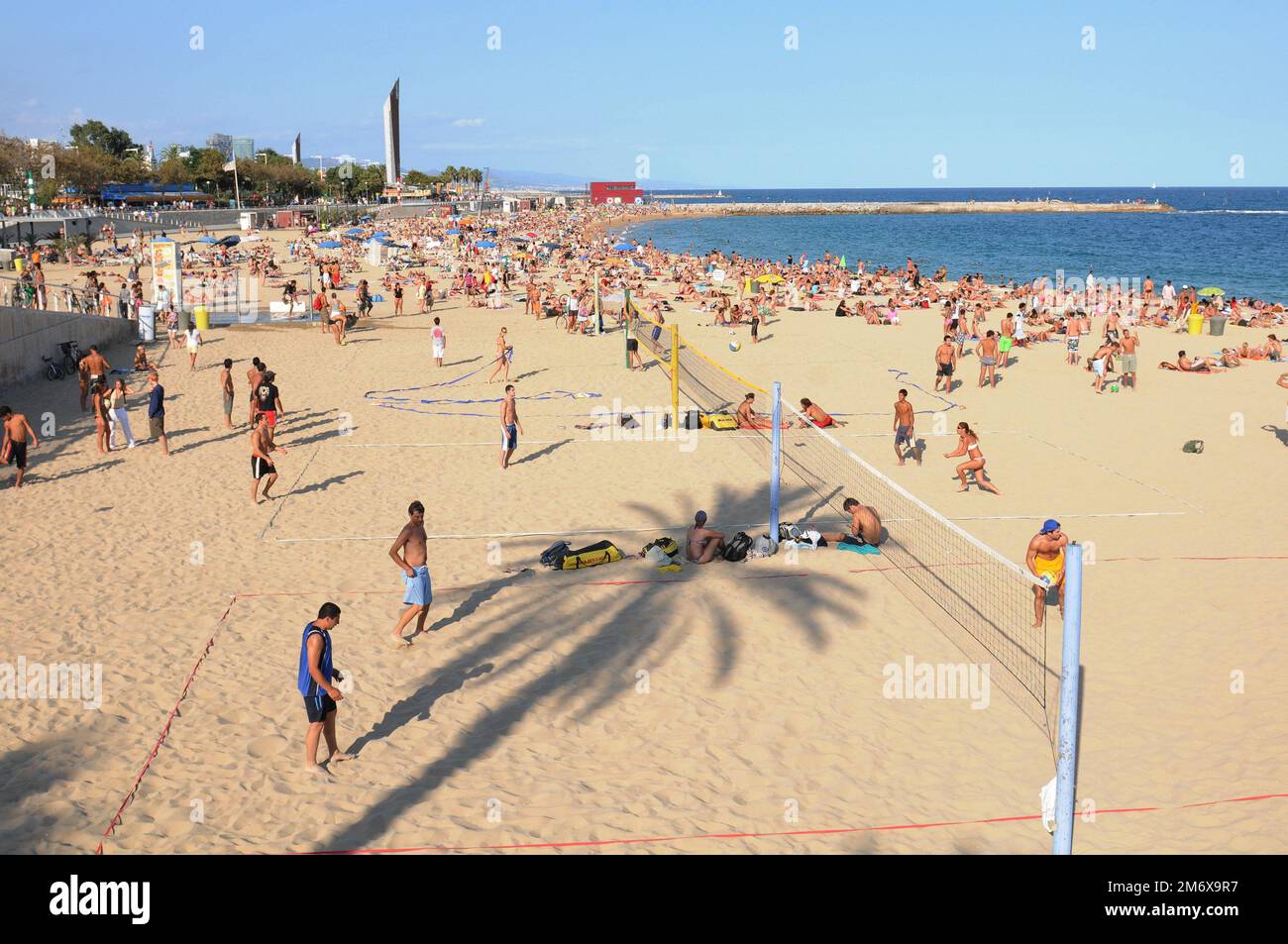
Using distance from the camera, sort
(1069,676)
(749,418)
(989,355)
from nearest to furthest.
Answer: (1069,676) → (749,418) → (989,355)

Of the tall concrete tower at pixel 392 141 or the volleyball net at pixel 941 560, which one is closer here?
the volleyball net at pixel 941 560

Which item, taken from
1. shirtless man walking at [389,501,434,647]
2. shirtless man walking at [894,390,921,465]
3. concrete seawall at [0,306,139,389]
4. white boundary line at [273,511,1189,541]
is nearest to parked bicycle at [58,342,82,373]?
concrete seawall at [0,306,139,389]

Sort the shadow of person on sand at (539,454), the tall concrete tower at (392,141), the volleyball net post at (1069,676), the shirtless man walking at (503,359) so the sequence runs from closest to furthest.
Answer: the volleyball net post at (1069,676), the shadow of person on sand at (539,454), the shirtless man walking at (503,359), the tall concrete tower at (392,141)

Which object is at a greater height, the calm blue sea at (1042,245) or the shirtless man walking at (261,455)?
the calm blue sea at (1042,245)

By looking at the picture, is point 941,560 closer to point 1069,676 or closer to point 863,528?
point 863,528

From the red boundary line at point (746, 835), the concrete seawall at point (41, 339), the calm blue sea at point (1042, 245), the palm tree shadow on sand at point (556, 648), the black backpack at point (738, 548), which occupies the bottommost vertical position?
the red boundary line at point (746, 835)

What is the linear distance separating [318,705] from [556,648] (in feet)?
8.19

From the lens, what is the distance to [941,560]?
1028cm

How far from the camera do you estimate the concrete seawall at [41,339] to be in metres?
17.6

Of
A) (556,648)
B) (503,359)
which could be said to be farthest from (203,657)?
(503,359)

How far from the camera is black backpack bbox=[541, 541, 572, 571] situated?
9.88 m

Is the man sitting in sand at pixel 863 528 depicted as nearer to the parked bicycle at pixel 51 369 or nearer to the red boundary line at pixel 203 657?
the red boundary line at pixel 203 657

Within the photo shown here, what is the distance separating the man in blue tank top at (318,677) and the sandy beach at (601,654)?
33cm

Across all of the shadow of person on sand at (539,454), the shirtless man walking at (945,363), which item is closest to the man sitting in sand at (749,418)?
the shadow of person on sand at (539,454)
